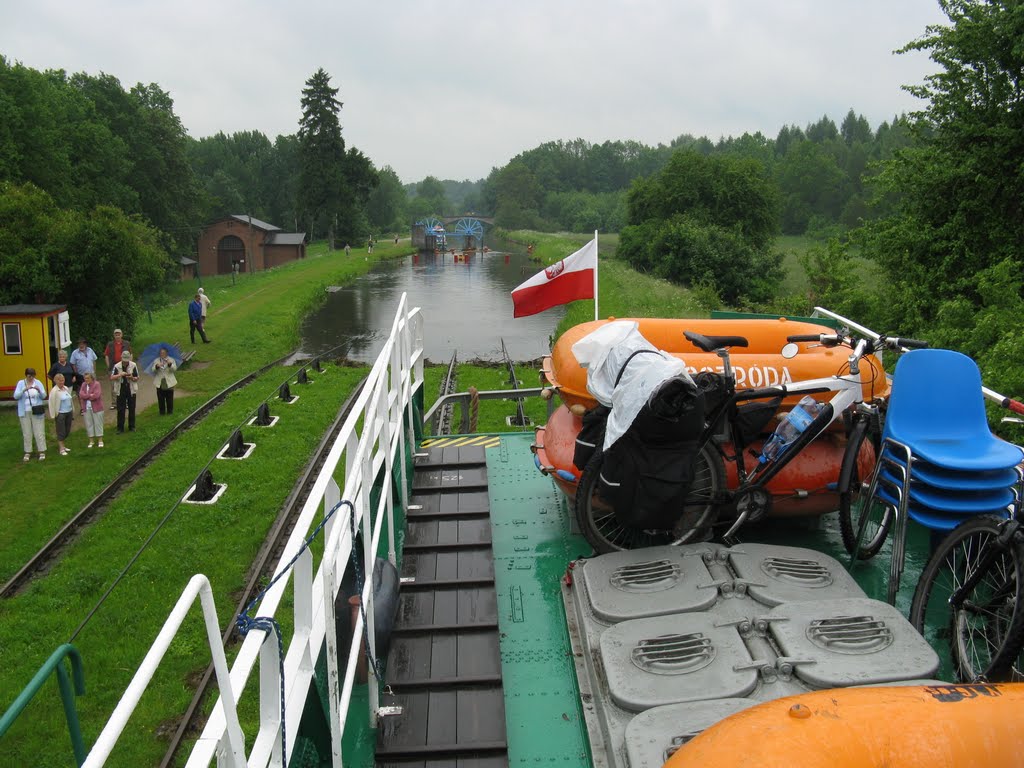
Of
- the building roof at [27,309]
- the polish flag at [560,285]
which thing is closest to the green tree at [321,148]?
the building roof at [27,309]

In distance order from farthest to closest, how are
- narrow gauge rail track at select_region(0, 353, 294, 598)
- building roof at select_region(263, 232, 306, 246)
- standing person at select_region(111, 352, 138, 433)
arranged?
building roof at select_region(263, 232, 306, 246)
standing person at select_region(111, 352, 138, 433)
narrow gauge rail track at select_region(0, 353, 294, 598)

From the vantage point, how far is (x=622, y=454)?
15.3 feet

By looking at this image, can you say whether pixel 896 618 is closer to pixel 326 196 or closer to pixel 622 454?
pixel 622 454

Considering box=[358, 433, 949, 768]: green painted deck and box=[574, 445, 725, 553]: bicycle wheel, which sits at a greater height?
box=[574, 445, 725, 553]: bicycle wheel

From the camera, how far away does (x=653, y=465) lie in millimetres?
4660

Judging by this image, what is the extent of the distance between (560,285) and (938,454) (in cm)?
533

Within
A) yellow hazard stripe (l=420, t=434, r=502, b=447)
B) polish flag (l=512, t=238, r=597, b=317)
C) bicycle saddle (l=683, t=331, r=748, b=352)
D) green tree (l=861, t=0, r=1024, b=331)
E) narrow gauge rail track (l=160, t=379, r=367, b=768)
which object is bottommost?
narrow gauge rail track (l=160, t=379, r=367, b=768)

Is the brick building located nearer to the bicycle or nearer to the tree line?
the tree line

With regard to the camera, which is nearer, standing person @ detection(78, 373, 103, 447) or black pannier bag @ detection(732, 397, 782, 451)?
black pannier bag @ detection(732, 397, 782, 451)

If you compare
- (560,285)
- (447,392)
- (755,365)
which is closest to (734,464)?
(755,365)

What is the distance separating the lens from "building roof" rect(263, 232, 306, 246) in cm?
6488

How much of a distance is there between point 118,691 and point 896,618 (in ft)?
23.1

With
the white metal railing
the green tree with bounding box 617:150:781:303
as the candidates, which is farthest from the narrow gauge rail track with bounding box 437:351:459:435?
the green tree with bounding box 617:150:781:303

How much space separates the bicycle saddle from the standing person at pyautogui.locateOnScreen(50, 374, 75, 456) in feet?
42.1
